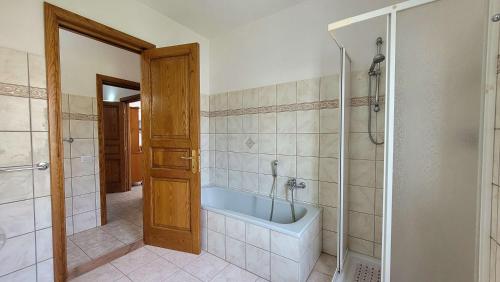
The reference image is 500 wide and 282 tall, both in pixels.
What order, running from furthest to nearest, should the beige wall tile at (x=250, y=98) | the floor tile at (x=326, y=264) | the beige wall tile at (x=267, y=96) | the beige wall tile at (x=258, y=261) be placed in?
1. the beige wall tile at (x=250, y=98)
2. the beige wall tile at (x=267, y=96)
3. the floor tile at (x=326, y=264)
4. the beige wall tile at (x=258, y=261)

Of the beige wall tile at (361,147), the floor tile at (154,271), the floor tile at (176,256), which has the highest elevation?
the beige wall tile at (361,147)

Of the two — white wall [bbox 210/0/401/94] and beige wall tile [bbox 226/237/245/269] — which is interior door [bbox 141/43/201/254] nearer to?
beige wall tile [bbox 226/237/245/269]

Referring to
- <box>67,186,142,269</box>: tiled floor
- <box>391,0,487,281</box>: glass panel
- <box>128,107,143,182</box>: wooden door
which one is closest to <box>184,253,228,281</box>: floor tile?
<box>67,186,142,269</box>: tiled floor

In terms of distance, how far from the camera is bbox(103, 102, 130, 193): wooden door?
3.98m

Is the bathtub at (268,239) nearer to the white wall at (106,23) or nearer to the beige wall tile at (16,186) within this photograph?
the beige wall tile at (16,186)

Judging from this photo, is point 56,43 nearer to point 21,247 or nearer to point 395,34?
point 21,247

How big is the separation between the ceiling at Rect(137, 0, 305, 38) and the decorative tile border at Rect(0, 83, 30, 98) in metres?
1.31

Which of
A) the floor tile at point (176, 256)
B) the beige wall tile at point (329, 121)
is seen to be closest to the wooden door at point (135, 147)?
the floor tile at point (176, 256)

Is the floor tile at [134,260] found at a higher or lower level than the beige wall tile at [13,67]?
lower

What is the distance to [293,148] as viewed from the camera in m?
2.07

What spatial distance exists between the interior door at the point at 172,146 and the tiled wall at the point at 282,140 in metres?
0.70

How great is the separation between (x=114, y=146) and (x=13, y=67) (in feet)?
9.95

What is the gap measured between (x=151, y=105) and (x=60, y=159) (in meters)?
0.85

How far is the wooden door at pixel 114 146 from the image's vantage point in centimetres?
398
